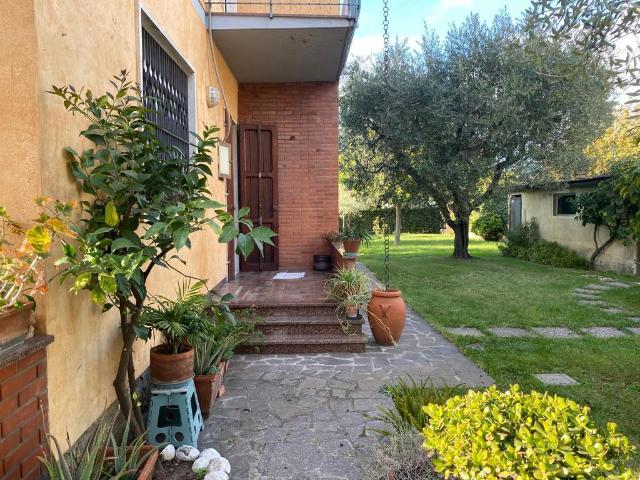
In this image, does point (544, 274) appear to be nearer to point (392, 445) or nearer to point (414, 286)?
point (414, 286)

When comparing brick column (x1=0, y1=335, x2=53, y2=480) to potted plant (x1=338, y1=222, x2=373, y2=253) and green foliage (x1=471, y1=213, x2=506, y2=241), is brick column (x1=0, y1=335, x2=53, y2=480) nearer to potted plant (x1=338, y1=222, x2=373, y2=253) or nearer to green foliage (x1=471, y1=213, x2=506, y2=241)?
potted plant (x1=338, y1=222, x2=373, y2=253)

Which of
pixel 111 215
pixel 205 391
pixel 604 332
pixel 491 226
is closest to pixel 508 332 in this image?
pixel 604 332

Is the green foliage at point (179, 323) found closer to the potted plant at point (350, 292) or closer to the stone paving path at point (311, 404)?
the stone paving path at point (311, 404)

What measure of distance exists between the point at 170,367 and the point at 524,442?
217 cm

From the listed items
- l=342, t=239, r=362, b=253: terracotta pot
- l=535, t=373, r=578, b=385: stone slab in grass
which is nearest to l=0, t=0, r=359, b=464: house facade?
l=342, t=239, r=362, b=253: terracotta pot

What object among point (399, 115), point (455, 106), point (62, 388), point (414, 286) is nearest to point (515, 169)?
point (455, 106)

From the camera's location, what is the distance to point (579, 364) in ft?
15.8

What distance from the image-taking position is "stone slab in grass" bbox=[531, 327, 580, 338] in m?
5.97

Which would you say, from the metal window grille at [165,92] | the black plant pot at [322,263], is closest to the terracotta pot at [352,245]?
the black plant pot at [322,263]

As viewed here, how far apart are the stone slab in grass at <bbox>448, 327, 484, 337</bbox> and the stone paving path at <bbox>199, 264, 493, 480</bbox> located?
0.63 metres

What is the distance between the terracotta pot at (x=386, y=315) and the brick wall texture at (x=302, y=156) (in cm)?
294

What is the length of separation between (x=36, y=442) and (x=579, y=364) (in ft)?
16.2

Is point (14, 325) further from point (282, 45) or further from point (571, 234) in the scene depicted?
point (571, 234)

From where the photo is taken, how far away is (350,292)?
17.5ft
